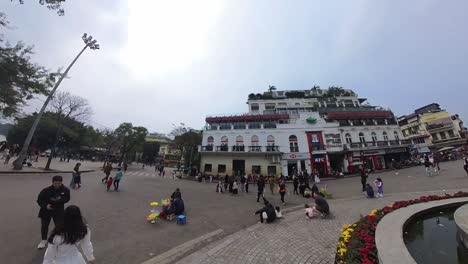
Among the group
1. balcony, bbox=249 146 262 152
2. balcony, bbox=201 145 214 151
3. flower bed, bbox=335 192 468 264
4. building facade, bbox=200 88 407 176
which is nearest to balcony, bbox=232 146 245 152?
building facade, bbox=200 88 407 176

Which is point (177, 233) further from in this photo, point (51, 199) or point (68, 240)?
point (68, 240)

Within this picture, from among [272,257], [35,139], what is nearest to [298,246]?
[272,257]

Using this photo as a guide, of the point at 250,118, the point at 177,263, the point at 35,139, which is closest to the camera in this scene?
the point at 177,263

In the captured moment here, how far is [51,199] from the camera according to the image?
175 inches

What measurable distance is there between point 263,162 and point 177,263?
26269 millimetres

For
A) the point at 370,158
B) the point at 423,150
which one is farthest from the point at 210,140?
the point at 423,150

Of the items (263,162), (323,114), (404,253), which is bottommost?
(404,253)

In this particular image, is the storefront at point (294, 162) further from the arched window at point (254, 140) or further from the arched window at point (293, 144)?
the arched window at point (254, 140)

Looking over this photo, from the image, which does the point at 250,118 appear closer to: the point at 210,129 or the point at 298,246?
the point at 210,129

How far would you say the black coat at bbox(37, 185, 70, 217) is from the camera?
4.43 metres

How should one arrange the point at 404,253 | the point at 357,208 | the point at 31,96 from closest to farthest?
the point at 404,253 → the point at 357,208 → the point at 31,96

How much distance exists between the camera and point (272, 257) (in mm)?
5047

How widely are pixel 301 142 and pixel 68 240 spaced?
101 feet

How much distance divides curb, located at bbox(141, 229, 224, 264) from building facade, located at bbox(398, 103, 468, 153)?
46.7 m
